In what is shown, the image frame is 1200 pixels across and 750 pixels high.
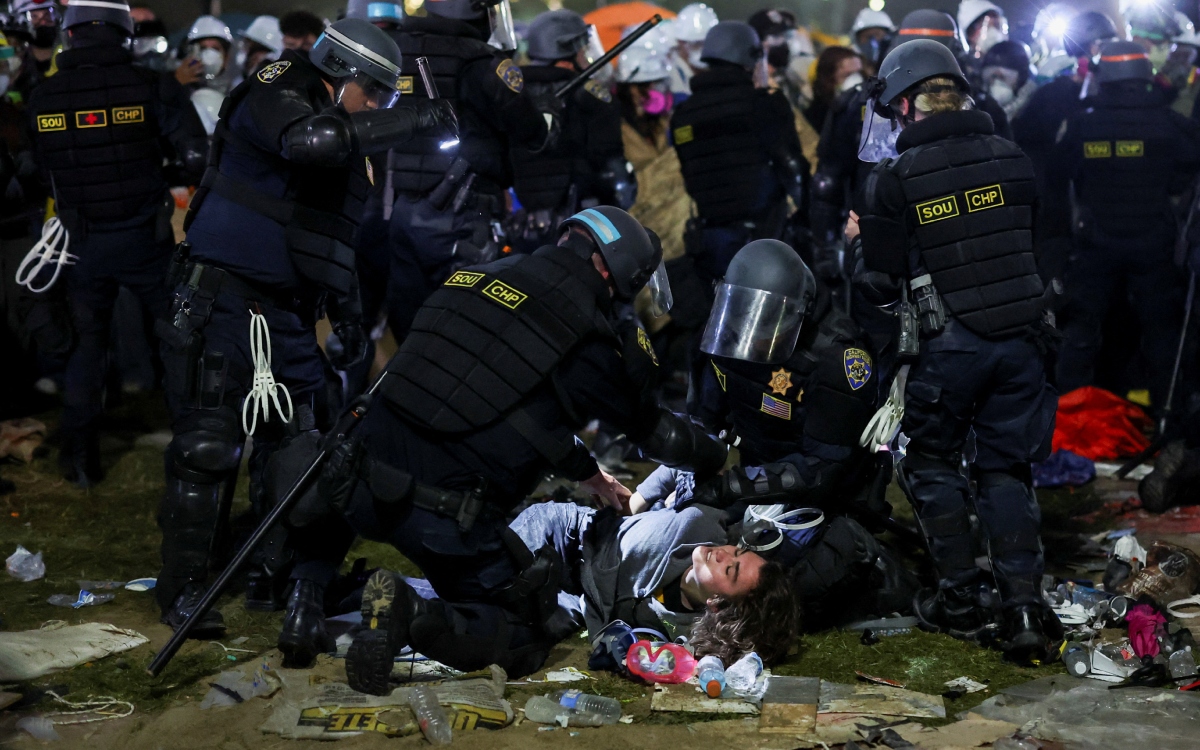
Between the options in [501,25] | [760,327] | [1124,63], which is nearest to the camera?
[760,327]

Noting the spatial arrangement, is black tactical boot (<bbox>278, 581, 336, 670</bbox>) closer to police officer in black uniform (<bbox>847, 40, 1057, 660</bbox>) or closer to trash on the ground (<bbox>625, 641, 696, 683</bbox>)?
trash on the ground (<bbox>625, 641, 696, 683</bbox>)

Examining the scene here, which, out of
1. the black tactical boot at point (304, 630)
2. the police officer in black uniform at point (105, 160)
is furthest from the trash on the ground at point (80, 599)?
the police officer in black uniform at point (105, 160)

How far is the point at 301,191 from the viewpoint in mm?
4797

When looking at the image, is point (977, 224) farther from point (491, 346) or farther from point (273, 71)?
point (273, 71)

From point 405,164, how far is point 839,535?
293 cm

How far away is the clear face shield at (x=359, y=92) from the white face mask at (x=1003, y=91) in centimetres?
564

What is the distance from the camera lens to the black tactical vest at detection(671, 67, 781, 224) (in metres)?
7.92

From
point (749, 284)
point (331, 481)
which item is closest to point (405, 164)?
point (749, 284)

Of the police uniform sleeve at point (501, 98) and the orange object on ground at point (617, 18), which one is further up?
the orange object on ground at point (617, 18)

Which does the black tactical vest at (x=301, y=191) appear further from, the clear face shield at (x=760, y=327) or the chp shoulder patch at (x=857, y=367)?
the chp shoulder patch at (x=857, y=367)

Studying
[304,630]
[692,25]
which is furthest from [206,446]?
[692,25]

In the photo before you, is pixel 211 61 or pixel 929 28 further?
pixel 211 61

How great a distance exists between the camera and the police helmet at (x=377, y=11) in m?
6.69

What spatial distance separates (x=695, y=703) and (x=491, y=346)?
1.32m
